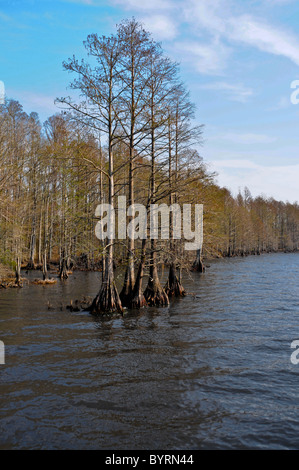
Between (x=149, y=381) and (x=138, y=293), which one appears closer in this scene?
(x=149, y=381)

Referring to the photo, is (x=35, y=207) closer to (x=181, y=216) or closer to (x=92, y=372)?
(x=181, y=216)

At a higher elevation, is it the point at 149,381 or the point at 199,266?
the point at 199,266

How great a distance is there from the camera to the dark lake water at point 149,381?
600cm

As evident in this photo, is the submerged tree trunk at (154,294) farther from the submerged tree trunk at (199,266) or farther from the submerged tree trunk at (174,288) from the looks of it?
the submerged tree trunk at (199,266)

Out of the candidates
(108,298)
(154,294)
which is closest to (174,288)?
(154,294)

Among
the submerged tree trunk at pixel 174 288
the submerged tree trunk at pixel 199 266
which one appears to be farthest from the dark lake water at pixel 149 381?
the submerged tree trunk at pixel 199 266

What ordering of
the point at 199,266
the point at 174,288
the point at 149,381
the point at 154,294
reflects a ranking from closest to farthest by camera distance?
1. the point at 149,381
2. the point at 154,294
3. the point at 174,288
4. the point at 199,266

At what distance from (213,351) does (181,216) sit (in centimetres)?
1251

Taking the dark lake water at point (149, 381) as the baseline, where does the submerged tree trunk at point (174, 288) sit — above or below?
above

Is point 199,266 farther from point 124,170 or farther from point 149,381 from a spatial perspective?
point 149,381

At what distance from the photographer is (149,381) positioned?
8344 mm

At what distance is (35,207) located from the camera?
3319cm

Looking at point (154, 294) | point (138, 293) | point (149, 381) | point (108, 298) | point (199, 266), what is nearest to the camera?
point (149, 381)

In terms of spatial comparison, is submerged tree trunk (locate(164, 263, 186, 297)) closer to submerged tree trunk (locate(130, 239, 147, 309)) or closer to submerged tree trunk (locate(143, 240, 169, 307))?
submerged tree trunk (locate(143, 240, 169, 307))
